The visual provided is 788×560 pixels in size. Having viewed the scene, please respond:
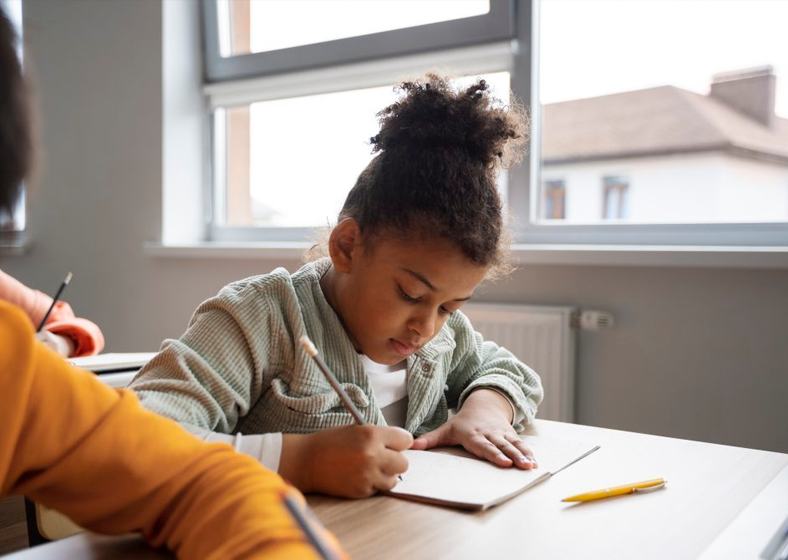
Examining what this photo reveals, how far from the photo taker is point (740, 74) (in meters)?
1.96

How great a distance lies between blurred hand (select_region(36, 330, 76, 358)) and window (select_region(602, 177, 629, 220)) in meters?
1.54

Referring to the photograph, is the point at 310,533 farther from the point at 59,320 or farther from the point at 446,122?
the point at 59,320

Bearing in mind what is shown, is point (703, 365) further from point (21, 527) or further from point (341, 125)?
point (21, 527)

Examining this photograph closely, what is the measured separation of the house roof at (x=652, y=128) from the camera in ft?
6.39

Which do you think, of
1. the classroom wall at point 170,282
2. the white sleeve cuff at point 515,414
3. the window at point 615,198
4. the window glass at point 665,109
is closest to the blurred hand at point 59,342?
the classroom wall at point 170,282

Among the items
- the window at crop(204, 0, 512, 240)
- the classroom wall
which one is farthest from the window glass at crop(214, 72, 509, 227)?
the classroom wall

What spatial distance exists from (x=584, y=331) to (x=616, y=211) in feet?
1.26

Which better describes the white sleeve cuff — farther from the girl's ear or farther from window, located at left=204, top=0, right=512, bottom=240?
window, located at left=204, top=0, right=512, bottom=240

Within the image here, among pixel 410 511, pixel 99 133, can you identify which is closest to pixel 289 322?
pixel 410 511

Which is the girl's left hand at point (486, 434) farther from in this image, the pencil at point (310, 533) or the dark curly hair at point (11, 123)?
the dark curly hair at point (11, 123)

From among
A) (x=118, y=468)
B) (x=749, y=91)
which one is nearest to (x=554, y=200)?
(x=749, y=91)

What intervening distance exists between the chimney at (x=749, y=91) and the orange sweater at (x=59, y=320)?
1.80 metres

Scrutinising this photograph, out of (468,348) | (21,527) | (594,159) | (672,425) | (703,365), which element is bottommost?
(21,527)

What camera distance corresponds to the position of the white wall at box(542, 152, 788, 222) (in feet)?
6.33
